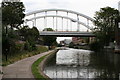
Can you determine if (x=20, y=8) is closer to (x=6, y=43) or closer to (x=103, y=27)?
(x=6, y=43)

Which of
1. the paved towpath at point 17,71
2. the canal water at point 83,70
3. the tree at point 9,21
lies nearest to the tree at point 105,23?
the tree at point 9,21

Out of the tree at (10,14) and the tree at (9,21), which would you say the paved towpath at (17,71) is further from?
the tree at (10,14)

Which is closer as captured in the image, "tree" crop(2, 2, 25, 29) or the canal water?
the canal water

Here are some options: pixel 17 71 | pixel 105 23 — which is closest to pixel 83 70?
pixel 17 71

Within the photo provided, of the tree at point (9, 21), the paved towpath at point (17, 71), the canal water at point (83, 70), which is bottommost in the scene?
the canal water at point (83, 70)

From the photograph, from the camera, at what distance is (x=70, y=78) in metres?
17.6

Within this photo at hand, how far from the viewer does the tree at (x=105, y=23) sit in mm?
74875

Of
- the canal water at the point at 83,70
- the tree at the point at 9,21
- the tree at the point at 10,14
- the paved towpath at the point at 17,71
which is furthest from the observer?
the tree at the point at 10,14

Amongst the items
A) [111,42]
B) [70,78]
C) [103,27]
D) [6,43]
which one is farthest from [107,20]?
[70,78]

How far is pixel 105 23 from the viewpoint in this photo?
75125 mm

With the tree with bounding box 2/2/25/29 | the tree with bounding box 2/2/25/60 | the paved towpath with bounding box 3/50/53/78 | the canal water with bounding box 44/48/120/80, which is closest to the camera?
the paved towpath with bounding box 3/50/53/78

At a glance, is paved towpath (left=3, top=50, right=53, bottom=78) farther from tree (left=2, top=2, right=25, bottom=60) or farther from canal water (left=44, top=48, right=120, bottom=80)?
tree (left=2, top=2, right=25, bottom=60)

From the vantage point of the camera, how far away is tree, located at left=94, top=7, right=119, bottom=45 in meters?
74.9

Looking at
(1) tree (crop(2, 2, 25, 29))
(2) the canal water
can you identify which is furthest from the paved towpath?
(1) tree (crop(2, 2, 25, 29))
